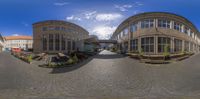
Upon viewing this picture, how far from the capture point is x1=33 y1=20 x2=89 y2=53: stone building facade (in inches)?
1529

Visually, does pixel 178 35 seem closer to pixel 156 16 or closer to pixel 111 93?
pixel 156 16

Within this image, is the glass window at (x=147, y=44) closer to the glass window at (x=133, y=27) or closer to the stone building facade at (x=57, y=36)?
the glass window at (x=133, y=27)

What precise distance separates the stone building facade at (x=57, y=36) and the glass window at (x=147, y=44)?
17164mm

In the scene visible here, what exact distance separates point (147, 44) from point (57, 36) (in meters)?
26.4

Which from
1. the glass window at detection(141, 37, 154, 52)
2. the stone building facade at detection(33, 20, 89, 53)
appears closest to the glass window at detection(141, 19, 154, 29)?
the glass window at detection(141, 37, 154, 52)

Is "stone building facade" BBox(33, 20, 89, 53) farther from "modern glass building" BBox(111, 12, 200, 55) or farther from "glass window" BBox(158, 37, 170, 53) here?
"glass window" BBox(158, 37, 170, 53)

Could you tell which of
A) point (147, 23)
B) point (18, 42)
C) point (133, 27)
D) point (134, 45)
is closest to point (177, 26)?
point (147, 23)

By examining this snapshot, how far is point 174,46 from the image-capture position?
27156 millimetres

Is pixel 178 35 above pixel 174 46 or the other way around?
above

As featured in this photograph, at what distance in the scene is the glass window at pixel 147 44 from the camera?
83.1 ft

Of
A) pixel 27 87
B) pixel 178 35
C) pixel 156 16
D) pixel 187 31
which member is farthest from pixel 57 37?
pixel 27 87

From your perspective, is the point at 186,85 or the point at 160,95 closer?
the point at 160,95

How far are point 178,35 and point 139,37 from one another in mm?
7841

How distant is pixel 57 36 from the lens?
4178 cm
